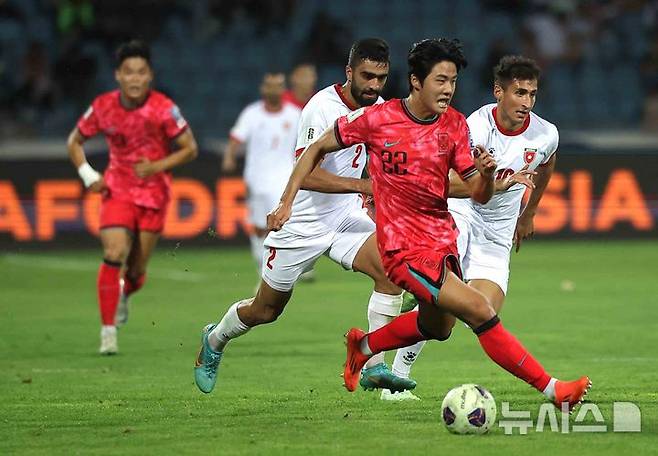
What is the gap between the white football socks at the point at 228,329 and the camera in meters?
8.49

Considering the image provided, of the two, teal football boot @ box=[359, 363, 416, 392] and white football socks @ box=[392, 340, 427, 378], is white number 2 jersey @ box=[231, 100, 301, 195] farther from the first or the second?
teal football boot @ box=[359, 363, 416, 392]

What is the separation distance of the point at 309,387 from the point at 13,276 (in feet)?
29.4

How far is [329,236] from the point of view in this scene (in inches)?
330

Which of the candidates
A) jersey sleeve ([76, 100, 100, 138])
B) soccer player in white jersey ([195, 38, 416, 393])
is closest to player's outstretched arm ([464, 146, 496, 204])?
soccer player in white jersey ([195, 38, 416, 393])

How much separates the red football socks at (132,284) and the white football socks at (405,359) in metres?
3.98

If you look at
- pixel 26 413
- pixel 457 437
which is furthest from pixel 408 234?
pixel 26 413

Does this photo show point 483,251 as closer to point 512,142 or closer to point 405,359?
point 512,142

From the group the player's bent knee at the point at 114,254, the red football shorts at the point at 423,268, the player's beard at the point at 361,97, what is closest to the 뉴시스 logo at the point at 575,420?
the red football shorts at the point at 423,268

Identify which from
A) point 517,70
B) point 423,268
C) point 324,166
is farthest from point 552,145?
point 423,268

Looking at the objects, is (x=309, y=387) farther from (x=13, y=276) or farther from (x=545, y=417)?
(x=13, y=276)

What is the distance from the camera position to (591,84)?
23828 mm

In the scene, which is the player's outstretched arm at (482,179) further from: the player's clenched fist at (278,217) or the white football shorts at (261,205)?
the white football shorts at (261,205)

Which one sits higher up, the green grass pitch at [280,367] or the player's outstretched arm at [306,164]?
the player's outstretched arm at [306,164]

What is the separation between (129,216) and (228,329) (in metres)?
2.95
